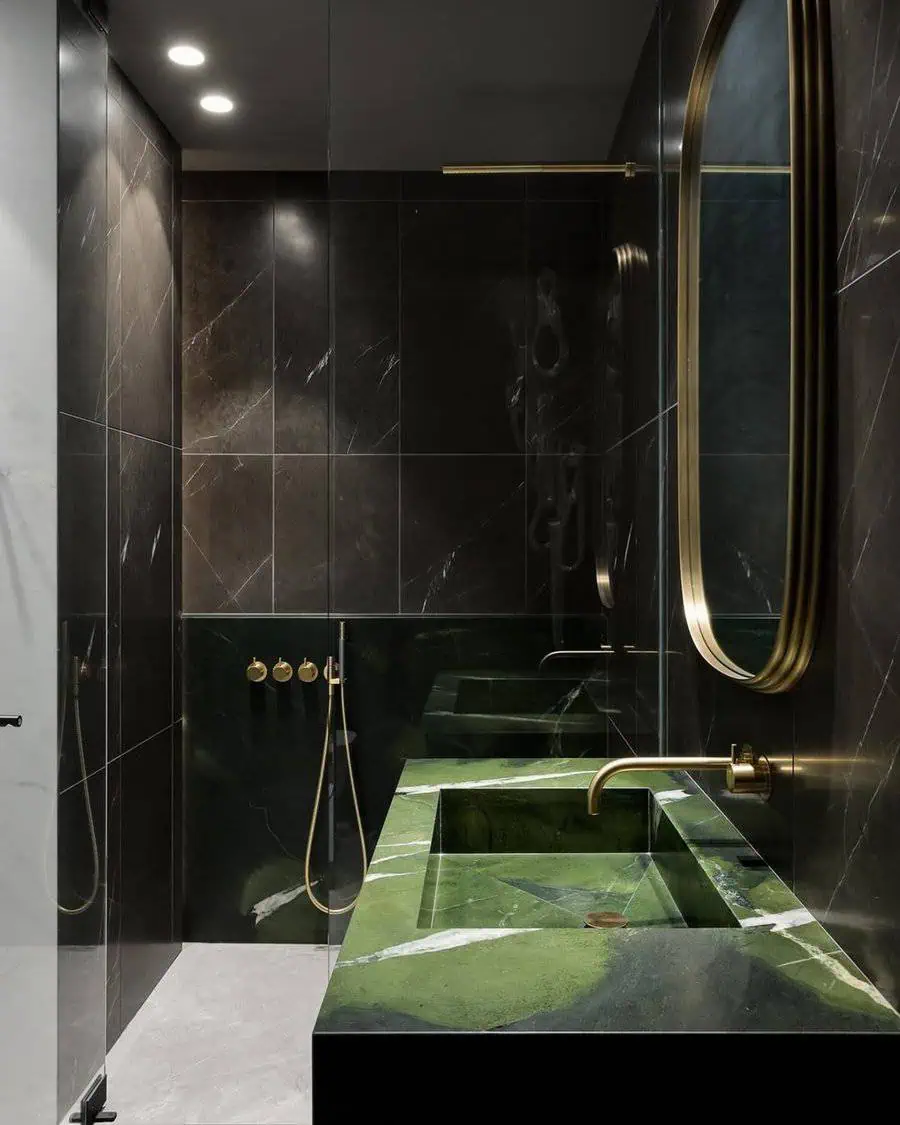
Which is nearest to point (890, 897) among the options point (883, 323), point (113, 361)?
point (883, 323)

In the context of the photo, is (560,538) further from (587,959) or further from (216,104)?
(216,104)

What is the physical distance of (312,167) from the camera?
122 inches

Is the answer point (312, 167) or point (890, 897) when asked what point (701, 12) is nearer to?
point (890, 897)

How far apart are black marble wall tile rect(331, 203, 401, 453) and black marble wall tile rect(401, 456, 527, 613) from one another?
12 centimetres

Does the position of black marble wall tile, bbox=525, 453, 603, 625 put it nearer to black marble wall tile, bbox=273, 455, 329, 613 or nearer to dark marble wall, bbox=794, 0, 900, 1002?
dark marble wall, bbox=794, 0, 900, 1002

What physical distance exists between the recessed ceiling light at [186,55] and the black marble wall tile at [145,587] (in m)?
1.08

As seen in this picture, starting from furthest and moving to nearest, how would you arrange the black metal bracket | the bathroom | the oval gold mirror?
the black metal bracket, the oval gold mirror, the bathroom

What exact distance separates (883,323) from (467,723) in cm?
124

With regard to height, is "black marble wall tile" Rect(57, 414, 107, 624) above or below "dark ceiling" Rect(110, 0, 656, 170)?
below

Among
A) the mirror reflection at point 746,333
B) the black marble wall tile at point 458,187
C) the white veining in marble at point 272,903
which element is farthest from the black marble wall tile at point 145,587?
the mirror reflection at point 746,333

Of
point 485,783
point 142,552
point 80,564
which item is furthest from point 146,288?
point 485,783

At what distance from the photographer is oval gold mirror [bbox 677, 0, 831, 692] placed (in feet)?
3.50

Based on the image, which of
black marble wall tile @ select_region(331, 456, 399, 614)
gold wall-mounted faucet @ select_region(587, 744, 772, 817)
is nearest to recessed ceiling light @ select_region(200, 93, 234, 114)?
black marble wall tile @ select_region(331, 456, 399, 614)

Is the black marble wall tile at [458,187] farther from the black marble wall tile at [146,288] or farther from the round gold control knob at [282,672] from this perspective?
the round gold control knob at [282,672]
